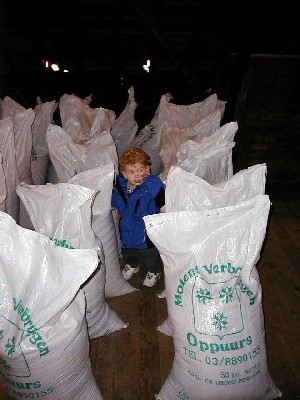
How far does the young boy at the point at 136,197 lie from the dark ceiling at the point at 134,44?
1733 millimetres

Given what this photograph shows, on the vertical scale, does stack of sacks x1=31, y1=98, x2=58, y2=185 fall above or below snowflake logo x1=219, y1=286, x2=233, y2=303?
above

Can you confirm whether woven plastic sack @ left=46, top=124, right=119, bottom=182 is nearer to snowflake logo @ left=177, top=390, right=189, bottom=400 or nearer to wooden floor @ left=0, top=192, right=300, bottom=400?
wooden floor @ left=0, top=192, right=300, bottom=400

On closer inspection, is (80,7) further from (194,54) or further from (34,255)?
(34,255)

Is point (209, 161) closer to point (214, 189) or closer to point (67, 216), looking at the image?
point (214, 189)

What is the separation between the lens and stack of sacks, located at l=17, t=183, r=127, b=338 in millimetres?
1608

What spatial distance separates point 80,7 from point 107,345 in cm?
353

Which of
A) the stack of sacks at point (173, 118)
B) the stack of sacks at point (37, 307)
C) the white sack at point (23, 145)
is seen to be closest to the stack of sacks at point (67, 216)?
the stack of sacks at point (37, 307)

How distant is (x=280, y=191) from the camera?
356 centimetres

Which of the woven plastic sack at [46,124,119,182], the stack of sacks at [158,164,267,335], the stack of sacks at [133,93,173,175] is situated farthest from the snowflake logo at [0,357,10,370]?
the stack of sacks at [133,93,173,175]

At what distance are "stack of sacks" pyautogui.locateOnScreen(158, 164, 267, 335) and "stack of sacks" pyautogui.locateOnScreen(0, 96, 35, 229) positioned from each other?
1.08 m

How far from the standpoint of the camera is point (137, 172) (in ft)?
6.65

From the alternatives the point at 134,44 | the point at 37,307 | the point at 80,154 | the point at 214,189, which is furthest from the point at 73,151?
the point at 134,44

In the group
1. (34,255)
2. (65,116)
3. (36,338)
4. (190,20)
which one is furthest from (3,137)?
(190,20)

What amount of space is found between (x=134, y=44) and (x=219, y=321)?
13.3ft
